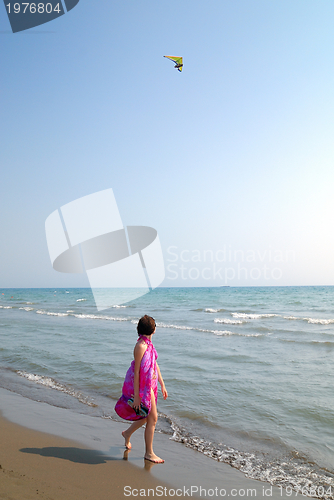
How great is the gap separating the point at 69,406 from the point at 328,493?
13.3ft

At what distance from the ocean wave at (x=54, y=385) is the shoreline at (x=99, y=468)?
1.28 m

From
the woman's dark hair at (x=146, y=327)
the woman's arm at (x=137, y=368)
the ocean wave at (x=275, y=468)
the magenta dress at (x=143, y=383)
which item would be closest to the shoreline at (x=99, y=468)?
the ocean wave at (x=275, y=468)

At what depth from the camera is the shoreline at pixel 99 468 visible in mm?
2971

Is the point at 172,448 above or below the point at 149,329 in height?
below

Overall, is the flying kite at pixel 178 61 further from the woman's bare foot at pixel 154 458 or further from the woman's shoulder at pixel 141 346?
the woman's bare foot at pixel 154 458

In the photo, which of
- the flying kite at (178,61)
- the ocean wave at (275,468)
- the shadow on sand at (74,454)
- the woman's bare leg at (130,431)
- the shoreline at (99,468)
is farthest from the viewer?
the flying kite at (178,61)

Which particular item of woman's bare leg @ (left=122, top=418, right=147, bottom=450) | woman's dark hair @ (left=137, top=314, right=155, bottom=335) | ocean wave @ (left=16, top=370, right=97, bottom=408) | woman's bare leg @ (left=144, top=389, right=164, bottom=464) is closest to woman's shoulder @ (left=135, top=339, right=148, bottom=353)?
woman's dark hair @ (left=137, top=314, right=155, bottom=335)

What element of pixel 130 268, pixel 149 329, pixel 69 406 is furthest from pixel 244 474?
pixel 130 268


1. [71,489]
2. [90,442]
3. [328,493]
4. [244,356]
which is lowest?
[244,356]

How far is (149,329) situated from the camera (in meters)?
3.56

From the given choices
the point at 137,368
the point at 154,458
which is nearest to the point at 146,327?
the point at 137,368

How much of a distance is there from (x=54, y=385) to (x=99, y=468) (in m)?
A: 3.80

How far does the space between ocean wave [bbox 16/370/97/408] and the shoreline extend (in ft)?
4.19

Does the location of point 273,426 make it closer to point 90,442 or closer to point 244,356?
point 90,442
